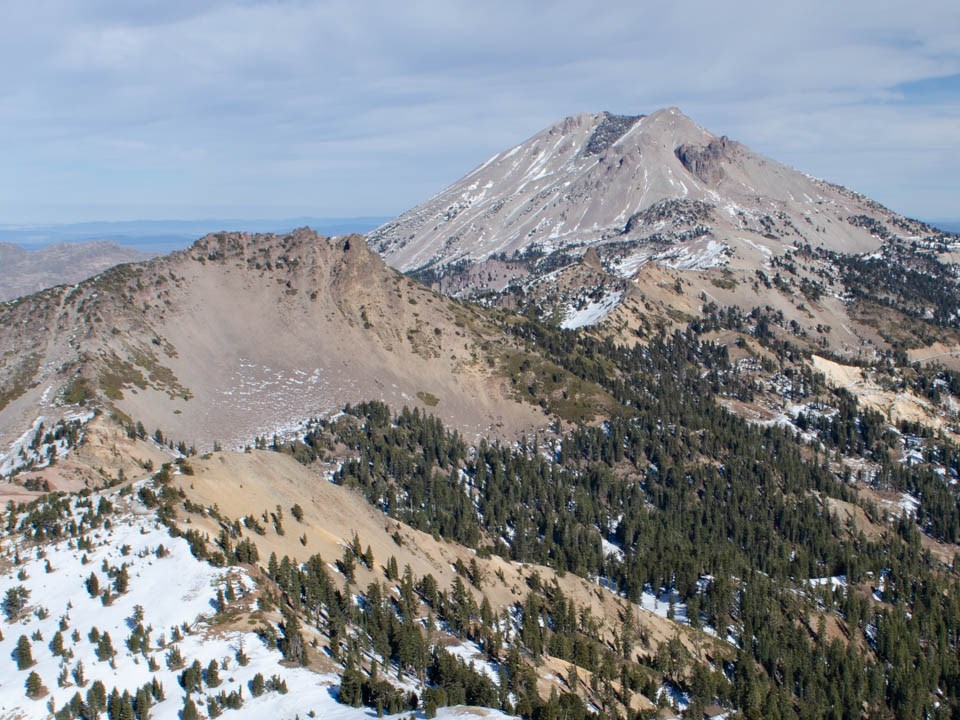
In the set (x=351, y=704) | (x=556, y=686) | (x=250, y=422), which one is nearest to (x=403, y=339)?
(x=250, y=422)

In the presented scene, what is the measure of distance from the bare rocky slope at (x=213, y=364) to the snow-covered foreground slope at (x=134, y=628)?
74.5m

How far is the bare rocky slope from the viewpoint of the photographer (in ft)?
496

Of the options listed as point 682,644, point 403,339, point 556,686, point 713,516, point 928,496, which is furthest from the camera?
point 403,339

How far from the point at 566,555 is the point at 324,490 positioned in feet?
164

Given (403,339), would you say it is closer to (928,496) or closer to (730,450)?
(730,450)

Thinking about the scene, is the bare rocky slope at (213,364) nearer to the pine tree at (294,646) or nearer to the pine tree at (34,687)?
the pine tree at (34,687)

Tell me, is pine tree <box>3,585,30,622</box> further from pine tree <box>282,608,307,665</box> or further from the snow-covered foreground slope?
pine tree <box>282,608,307,665</box>

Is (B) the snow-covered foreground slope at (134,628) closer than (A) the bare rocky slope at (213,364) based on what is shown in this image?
Yes

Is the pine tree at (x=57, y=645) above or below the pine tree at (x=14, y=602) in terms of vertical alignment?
below

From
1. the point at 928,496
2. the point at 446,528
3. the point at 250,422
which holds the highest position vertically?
the point at 250,422

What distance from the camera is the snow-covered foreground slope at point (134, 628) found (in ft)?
172

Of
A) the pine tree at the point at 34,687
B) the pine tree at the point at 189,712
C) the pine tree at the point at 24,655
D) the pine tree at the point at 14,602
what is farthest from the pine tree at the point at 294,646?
the pine tree at the point at 14,602

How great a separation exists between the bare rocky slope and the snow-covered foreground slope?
2932 inches

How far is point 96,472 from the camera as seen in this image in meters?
113
